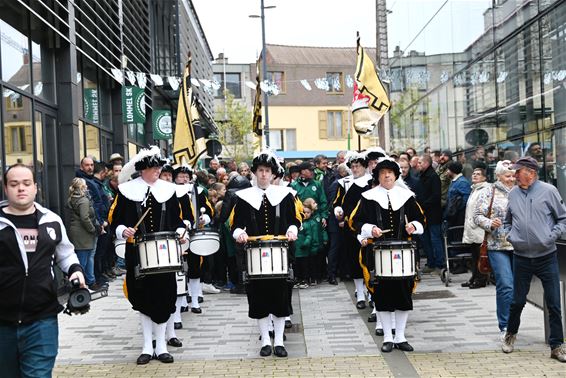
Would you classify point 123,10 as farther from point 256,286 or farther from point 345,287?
point 256,286

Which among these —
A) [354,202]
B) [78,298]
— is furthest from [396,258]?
[78,298]

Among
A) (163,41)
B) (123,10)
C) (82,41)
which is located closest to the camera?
(82,41)

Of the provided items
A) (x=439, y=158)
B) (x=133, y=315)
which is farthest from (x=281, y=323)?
(x=439, y=158)

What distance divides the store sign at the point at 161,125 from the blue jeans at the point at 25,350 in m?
16.1

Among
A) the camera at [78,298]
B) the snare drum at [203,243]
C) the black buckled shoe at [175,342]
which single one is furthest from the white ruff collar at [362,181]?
the camera at [78,298]

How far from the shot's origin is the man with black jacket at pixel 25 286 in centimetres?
502

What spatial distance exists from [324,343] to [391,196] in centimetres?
176

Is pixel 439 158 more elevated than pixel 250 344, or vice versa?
pixel 439 158

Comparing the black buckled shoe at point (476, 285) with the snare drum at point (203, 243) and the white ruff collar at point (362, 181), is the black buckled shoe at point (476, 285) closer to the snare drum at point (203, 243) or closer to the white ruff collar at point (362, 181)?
the white ruff collar at point (362, 181)

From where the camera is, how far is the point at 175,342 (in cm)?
854

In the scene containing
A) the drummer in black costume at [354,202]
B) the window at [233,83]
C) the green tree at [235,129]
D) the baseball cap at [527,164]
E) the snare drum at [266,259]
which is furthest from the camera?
the window at [233,83]

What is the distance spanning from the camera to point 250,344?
8.55 metres

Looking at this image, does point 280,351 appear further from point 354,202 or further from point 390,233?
point 354,202

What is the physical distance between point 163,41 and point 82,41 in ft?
36.8
